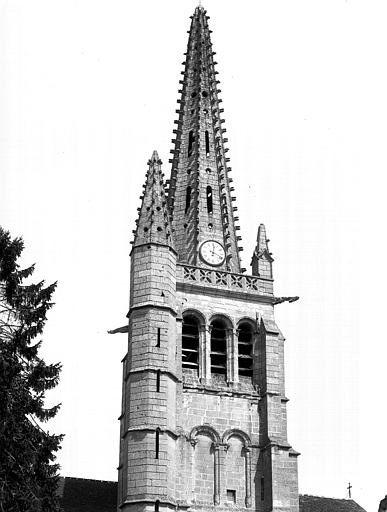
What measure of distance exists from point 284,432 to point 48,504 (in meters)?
14.2

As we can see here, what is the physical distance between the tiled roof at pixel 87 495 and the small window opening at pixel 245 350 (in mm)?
5765

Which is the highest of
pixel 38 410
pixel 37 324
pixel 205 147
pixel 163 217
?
pixel 205 147

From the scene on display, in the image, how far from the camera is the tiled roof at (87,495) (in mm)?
36750

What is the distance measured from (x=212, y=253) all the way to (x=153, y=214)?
3.30 m

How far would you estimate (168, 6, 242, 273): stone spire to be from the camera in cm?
4166

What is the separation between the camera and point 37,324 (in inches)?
1021

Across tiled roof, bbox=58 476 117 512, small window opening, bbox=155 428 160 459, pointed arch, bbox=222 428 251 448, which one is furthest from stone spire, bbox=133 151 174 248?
tiled roof, bbox=58 476 117 512

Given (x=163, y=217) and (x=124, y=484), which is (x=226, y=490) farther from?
(x=163, y=217)

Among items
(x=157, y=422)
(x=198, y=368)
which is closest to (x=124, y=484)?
(x=157, y=422)

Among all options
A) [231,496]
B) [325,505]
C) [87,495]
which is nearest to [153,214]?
[87,495]

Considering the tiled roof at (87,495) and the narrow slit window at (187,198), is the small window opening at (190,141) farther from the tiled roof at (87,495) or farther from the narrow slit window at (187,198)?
the tiled roof at (87,495)

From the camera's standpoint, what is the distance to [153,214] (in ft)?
127

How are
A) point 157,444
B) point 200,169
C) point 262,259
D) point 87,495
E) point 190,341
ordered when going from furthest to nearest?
point 200,169 → point 262,259 → point 190,341 → point 87,495 → point 157,444

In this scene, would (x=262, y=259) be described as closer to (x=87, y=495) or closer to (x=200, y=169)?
(x=200, y=169)
